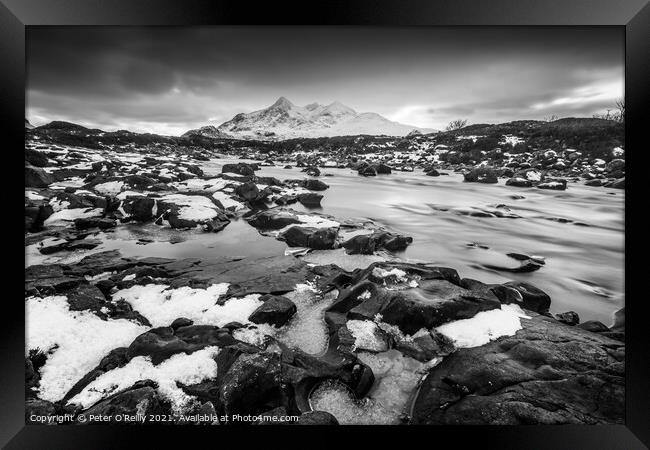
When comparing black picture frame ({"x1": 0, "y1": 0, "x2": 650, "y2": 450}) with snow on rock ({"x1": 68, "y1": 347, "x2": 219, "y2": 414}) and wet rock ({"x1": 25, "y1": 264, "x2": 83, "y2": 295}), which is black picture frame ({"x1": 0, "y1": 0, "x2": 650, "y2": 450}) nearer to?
snow on rock ({"x1": 68, "y1": 347, "x2": 219, "y2": 414})

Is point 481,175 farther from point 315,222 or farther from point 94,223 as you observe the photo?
point 94,223

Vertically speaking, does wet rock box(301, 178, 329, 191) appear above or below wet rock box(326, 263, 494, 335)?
above

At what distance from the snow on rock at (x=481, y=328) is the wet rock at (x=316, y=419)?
1.00m

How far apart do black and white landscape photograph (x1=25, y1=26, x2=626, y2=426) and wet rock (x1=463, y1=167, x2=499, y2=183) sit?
0.03 m

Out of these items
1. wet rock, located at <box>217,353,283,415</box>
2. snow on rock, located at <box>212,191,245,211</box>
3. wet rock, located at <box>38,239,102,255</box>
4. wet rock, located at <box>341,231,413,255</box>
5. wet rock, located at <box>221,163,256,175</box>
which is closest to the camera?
wet rock, located at <box>217,353,283,415</box>

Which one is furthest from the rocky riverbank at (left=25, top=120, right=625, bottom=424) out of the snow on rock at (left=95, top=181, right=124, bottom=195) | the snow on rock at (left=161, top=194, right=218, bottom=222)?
the snow on rock at (left=161, top=194, right=218, bottom=222)

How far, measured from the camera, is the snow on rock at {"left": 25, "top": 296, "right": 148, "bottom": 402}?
1.97 metres

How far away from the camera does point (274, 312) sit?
2.29m

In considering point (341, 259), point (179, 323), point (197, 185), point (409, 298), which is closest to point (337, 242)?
point (341, 259)

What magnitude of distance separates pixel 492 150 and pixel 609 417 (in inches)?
114

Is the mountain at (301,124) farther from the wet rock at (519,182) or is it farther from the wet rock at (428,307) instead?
the wet rock at (428,307)
